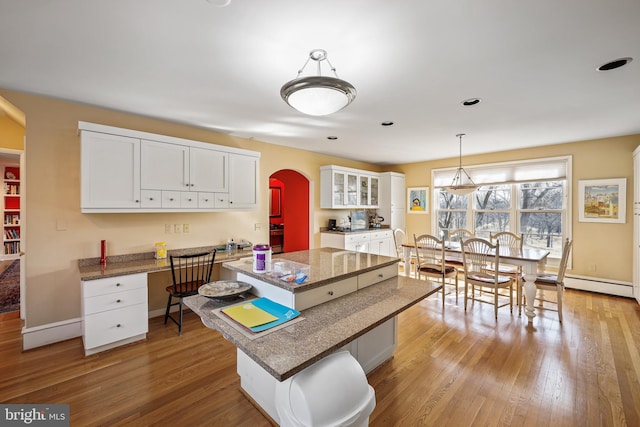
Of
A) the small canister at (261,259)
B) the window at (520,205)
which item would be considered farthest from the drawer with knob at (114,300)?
the window at (520,205)

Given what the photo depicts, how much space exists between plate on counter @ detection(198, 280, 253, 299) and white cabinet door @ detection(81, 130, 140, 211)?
1.72 metres

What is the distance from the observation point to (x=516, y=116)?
327cm

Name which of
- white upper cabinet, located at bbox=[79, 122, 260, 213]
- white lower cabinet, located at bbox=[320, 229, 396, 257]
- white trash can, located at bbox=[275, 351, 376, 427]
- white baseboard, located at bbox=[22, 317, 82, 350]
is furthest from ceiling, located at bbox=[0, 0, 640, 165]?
white lower cabinet, located at bbox=[320, 229, 396, 257]

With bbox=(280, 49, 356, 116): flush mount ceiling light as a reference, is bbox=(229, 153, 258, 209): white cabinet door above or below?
below

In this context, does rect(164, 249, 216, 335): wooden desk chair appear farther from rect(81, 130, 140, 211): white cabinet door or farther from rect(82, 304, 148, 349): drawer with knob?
rect(81, 130, 140, 211): white cabinet door

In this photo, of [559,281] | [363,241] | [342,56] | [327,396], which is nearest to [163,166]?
[342,56]

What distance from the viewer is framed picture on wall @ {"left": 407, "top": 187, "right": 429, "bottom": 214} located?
6297 millimetres

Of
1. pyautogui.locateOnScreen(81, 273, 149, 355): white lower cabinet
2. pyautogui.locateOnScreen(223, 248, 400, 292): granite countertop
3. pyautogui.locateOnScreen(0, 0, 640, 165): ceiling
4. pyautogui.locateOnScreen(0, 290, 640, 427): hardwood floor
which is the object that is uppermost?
pyautogui.locateOnScreen(0, 0, 640, 165): ceiling

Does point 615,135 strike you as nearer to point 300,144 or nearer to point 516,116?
Answer: point 516,116

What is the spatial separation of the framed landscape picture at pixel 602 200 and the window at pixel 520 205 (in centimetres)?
20

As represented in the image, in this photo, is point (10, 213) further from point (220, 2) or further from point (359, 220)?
point (220, 2)

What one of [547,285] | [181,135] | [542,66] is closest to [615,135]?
[547,285]

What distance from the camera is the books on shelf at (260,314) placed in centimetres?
146

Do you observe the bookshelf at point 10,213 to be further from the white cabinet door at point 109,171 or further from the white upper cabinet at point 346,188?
the white upper cabinet at point 346,188
